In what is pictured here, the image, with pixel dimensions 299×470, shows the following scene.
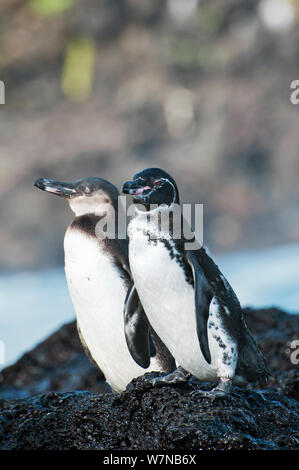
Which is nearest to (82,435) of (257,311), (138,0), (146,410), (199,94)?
(146,410)

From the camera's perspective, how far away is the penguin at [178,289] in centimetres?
137

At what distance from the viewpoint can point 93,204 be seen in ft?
5.85

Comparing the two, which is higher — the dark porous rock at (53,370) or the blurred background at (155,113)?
the blurred background at (155,113)

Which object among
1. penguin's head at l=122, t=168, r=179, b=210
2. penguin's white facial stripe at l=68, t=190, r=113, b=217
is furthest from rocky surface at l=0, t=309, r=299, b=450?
penguin's white facial stripe at l=68, t=190, r=113, b=217

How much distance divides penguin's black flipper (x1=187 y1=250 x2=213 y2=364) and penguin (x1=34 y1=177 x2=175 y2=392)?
330 mm

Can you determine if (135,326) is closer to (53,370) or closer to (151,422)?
(151,422)

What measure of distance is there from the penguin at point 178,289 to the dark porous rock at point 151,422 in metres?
0.05

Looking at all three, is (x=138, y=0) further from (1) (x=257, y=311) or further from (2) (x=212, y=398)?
(2) (x=212, y=398)

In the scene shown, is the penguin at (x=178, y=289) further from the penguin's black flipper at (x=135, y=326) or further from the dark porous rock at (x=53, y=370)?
the dark porous rock at (x=53, y=370)

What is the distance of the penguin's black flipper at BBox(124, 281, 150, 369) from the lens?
1.54m
